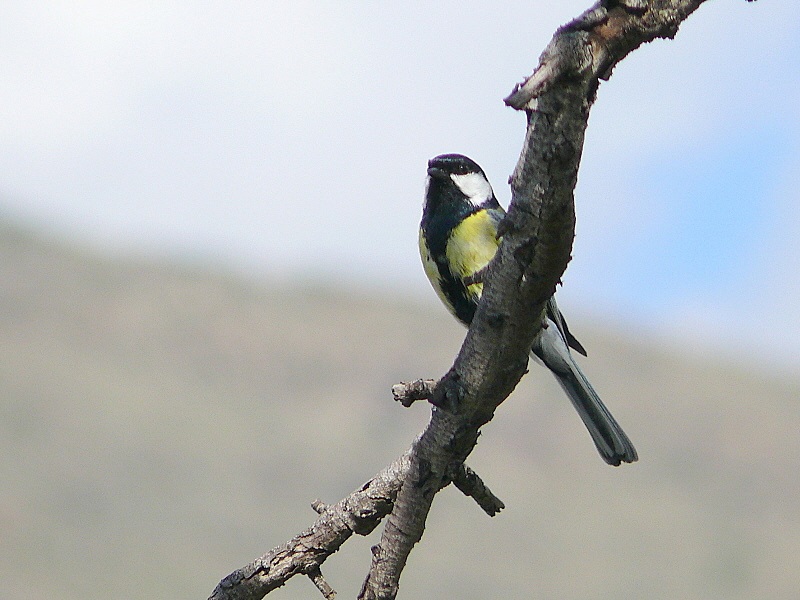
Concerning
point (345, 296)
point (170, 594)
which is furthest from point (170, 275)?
point (170, 594)

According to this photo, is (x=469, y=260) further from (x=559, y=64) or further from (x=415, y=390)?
(x=559, y=64)

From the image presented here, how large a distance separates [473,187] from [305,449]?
1938 inches

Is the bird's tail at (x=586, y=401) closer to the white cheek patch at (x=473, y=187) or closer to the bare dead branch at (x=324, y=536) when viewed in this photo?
the white cheek patch at (x=473, y=187)

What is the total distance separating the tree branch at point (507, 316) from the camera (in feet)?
8.65

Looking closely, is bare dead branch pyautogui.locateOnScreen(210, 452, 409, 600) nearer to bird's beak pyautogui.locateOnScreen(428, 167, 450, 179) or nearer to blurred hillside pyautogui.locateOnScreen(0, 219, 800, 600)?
bird's beak pyautogui.locateOnScreen(428, 167, 450, 179)

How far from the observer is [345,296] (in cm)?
7056

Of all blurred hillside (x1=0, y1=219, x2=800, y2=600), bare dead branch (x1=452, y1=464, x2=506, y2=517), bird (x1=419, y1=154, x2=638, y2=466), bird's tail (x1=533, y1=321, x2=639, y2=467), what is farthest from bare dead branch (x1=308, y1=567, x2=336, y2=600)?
blurred hillside (x1=0, y1=219, x2=800, y2=600)

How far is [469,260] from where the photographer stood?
551 cm

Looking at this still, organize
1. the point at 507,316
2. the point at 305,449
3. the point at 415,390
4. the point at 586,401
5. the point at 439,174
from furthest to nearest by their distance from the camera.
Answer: the point at 305,449 < the point at 439,174 < the point at 586,401 < the point at 415,390 < the point at 507,316

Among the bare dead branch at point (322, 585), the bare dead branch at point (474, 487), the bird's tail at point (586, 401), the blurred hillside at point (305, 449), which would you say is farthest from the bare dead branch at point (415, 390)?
the blurred hillside at point (305, 449)

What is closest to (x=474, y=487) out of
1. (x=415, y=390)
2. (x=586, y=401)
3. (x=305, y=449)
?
(x=415, y=390)

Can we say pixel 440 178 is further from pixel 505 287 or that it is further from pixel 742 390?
pixel 742 390

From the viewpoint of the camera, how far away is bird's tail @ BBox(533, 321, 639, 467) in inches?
199

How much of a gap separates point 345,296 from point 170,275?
10.7 m
